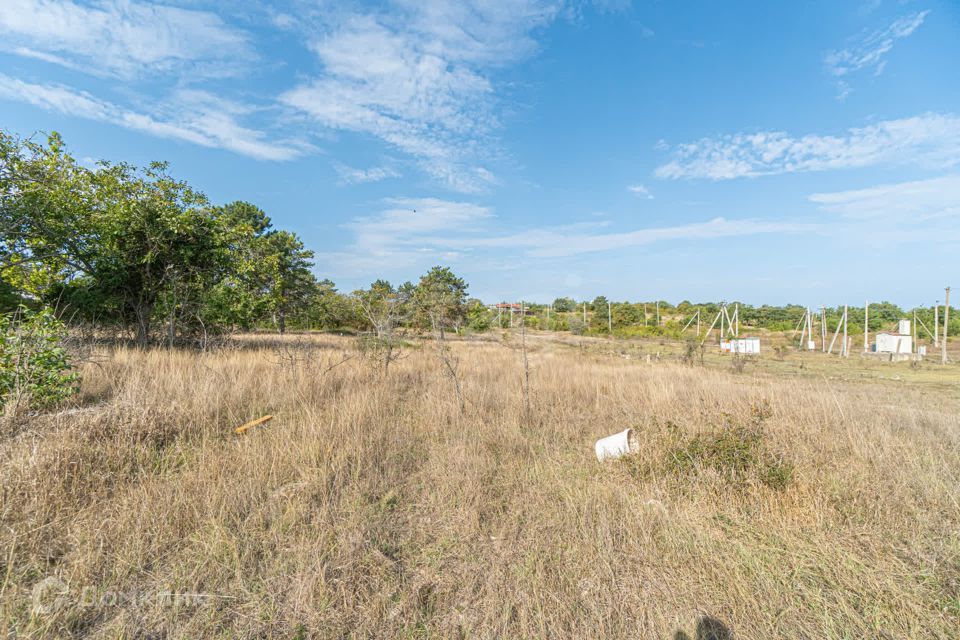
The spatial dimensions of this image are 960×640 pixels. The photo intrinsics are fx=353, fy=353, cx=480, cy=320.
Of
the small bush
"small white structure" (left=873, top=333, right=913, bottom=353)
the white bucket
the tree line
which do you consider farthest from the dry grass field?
"small white structure" (left=873, top=333, right=913, bottom=353)

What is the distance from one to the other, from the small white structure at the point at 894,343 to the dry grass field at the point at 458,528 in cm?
2391

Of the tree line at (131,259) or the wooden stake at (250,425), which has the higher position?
the tree line at (131,259)

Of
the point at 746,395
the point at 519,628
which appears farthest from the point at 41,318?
the point at 746,395

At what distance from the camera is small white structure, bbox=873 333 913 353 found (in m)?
20.1

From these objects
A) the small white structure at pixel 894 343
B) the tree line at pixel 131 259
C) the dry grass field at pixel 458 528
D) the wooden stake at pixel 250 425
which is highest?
the tree line at pixel 131 259

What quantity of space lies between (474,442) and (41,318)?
4.84m

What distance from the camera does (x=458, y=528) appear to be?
8.46ft

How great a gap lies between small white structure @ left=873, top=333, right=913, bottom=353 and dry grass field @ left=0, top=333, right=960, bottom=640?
23.9m

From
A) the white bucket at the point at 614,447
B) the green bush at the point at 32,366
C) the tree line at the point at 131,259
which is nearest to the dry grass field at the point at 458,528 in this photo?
the white bucket at the point at 614,447

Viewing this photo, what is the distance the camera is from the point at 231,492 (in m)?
2.71

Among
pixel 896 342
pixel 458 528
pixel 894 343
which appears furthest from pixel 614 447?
pixel 894 343

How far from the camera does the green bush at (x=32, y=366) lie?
11.1 ft

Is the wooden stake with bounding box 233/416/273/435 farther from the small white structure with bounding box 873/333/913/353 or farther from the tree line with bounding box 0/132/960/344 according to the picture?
the small white structure with bounding box 873/333/913/353

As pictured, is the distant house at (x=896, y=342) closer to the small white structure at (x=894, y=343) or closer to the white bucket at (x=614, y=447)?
the small white structure at (x=894, y=343)
